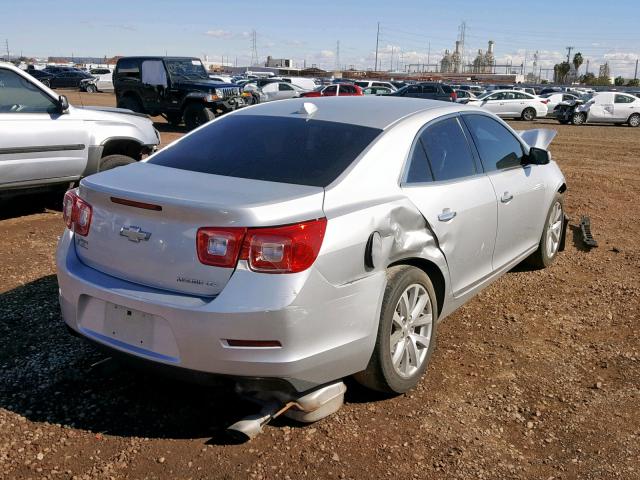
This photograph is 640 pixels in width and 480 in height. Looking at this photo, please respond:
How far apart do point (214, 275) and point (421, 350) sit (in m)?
1.44

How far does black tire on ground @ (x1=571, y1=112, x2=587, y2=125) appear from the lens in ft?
90.3

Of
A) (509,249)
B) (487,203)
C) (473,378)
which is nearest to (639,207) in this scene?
(509,249)

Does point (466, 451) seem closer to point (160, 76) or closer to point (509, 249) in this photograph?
point (509, 249)

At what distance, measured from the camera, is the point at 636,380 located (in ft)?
12.5

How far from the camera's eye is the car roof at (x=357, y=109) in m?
3.82

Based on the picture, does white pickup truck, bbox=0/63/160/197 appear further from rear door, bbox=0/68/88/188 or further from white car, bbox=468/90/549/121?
white car, bbox=468/90/549/121

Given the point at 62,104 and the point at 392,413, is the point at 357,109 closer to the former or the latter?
the point at 392,413

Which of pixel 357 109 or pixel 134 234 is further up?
pixel 357 109

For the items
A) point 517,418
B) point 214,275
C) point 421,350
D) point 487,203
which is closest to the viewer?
point 214,275

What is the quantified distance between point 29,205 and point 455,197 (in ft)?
20.3

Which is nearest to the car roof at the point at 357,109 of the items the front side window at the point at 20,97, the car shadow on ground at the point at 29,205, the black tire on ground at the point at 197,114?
the front side window at the point at 20,97

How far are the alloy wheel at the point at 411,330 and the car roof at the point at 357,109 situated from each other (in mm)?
1012

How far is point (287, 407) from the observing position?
9.96 feet

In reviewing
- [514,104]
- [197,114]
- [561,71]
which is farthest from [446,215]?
[561,71]
